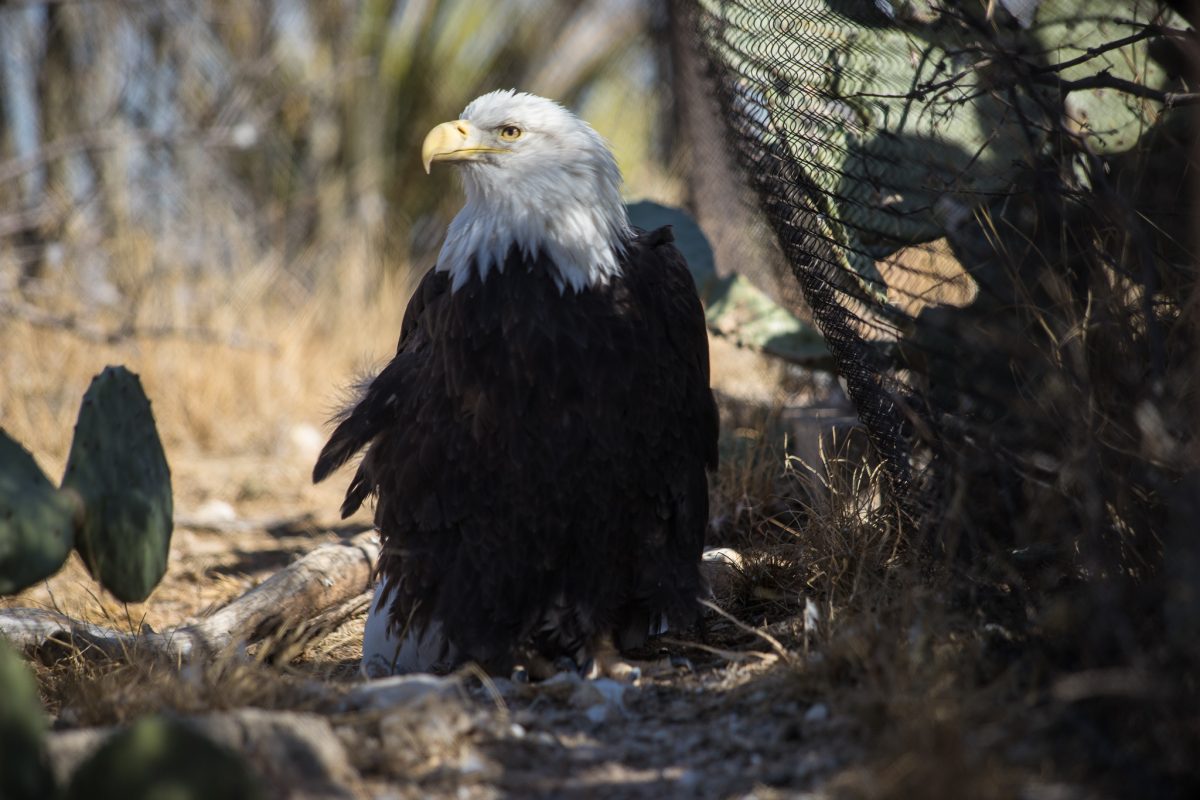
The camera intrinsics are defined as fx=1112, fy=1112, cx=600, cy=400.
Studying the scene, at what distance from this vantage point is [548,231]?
3004 millimetres

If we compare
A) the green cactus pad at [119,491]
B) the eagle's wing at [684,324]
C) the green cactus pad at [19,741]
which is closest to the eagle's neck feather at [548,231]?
the eagle's wing at [684,324]

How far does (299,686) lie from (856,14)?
2476mm

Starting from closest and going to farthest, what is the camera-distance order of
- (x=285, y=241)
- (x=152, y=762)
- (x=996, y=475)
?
(x=152, y=762) → (x=996, y=475) → (x=285, y=241)

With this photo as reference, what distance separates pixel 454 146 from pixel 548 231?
373 millimetres

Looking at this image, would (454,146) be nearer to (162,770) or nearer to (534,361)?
(534,361)

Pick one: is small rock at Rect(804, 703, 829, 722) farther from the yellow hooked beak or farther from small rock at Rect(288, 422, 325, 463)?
small rock at Rect(288, 422, 325, 463)

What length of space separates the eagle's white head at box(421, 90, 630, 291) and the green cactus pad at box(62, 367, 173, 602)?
0.94m

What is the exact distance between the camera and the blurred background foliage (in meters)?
7.65

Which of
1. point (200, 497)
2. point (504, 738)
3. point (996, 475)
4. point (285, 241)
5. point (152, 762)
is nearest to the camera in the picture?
point (152, 762)

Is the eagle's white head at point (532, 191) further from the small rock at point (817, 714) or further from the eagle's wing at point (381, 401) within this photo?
the small rock at point (817, 714)

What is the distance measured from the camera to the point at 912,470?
3217 mm

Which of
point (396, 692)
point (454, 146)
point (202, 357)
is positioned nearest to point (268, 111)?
point (202, 357)

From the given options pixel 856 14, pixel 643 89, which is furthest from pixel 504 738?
pixel 643 89

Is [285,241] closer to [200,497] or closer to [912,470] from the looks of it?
[200,497]
